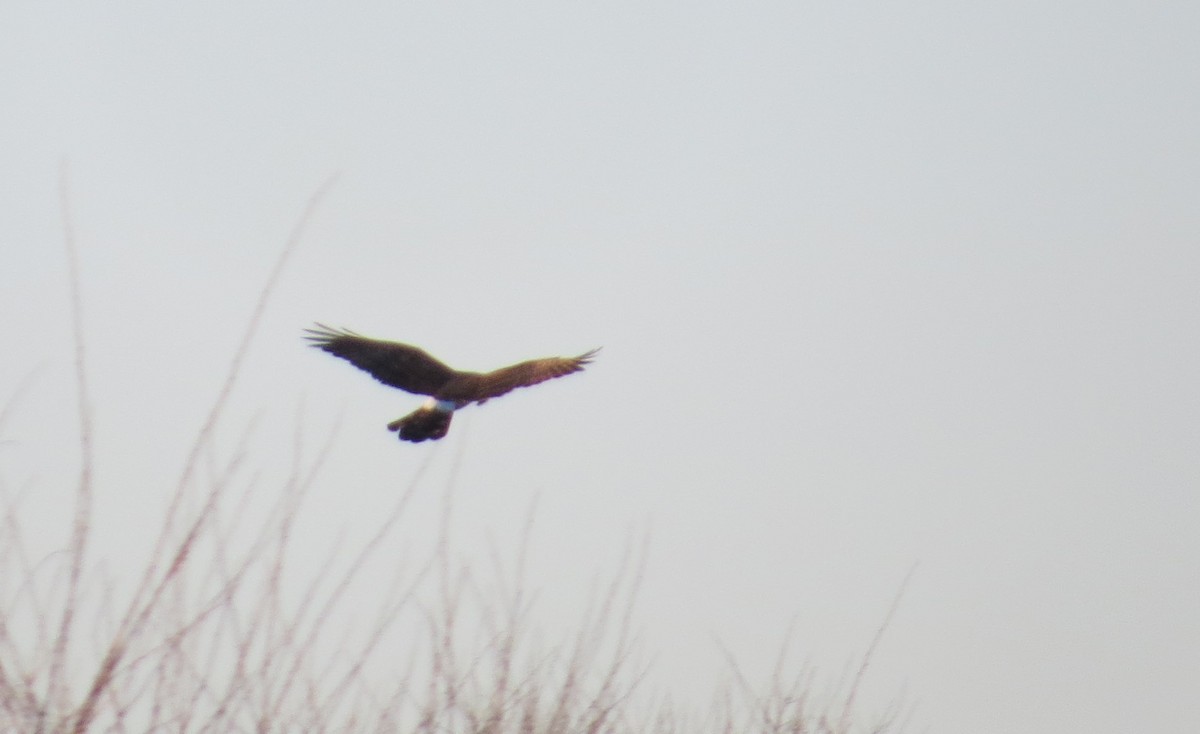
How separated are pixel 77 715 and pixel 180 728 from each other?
302 millimetres

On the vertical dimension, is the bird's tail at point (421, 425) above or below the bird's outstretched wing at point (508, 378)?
below

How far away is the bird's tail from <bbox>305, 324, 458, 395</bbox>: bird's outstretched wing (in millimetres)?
447

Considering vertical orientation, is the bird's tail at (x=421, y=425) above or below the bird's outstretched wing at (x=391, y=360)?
below

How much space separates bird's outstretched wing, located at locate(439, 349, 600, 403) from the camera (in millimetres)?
7129

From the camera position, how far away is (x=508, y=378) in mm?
7375

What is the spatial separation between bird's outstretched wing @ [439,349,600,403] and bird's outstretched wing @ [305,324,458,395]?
6.0 inches

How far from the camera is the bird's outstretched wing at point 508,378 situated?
23.4ft

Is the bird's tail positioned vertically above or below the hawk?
below

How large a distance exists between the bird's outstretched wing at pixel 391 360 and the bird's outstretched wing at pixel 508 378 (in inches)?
6.0

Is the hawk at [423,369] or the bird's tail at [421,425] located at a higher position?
the hawk at [423,369]

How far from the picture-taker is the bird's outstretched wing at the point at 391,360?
745cm

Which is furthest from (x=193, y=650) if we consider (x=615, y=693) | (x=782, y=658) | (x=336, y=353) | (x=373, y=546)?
(x=336, y=353)

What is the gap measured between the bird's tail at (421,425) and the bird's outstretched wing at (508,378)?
0.66 ft

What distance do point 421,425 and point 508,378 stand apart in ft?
2.18
